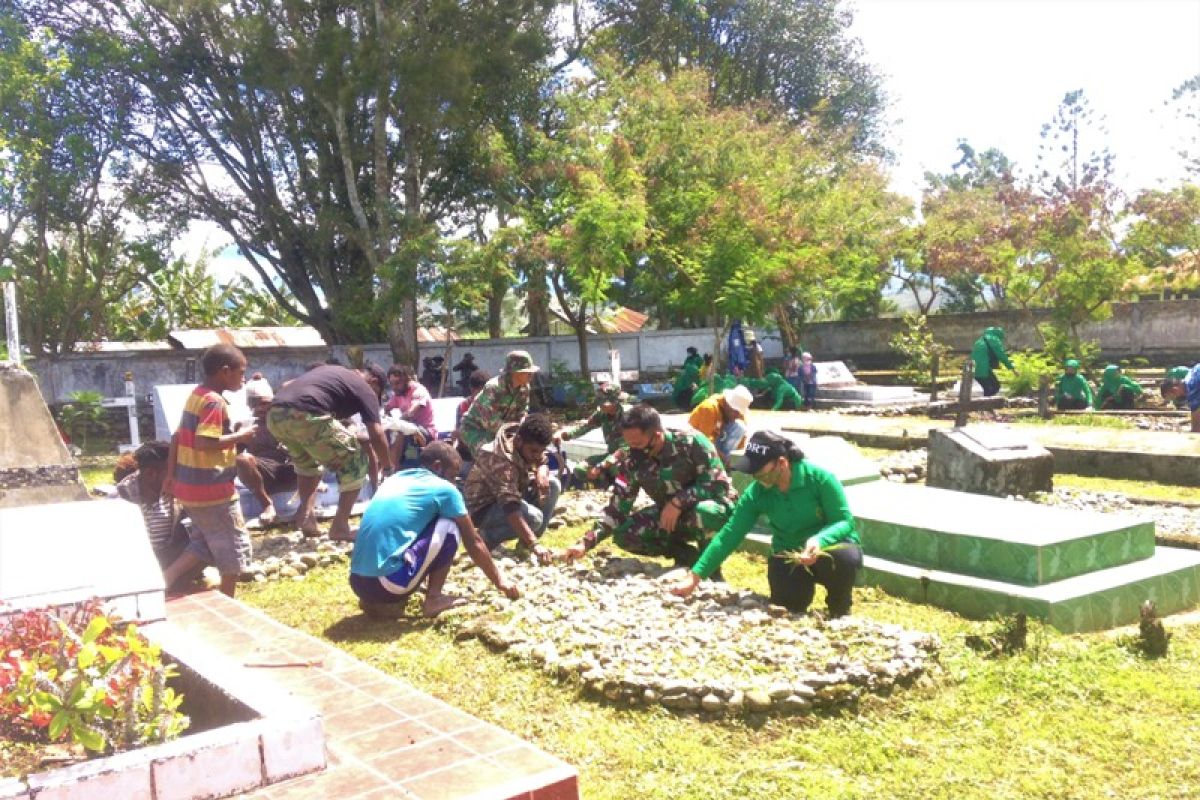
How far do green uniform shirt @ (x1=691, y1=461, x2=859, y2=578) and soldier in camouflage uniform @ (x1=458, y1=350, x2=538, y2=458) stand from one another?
3043 millimetres

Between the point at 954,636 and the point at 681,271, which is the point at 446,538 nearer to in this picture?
the point at 954,636

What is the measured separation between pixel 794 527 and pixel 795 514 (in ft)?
0.26

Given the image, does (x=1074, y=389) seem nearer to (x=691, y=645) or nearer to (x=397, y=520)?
(x=691, y=645)

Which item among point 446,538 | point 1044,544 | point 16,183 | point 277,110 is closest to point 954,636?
point 1044,544

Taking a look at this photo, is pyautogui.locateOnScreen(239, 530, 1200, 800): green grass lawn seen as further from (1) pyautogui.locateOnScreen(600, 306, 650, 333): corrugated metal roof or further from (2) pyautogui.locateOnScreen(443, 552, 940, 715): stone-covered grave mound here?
(1) pyautogui.locateOnScreen(600, 306, 650, 333): corrugated metal roof

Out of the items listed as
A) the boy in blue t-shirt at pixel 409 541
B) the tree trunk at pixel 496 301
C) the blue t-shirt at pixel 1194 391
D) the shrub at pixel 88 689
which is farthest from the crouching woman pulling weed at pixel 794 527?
the tree trunk at pixel 496 301

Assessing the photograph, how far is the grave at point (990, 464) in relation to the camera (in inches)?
376

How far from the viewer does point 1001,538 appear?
590cm

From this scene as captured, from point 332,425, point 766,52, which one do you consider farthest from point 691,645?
point 766,52

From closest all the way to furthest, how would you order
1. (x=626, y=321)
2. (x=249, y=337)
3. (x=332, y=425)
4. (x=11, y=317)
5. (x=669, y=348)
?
(x=332, y=425), (x=11, y=317), (x=249, y=337), (x=669, y=348), (x=626, y=321)

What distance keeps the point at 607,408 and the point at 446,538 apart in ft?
8.61

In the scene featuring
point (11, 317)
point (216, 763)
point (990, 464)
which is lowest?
point (990, 464)

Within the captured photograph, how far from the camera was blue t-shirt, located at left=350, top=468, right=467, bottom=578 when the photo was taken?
5.34m

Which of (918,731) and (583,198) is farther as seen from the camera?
(583,198)
